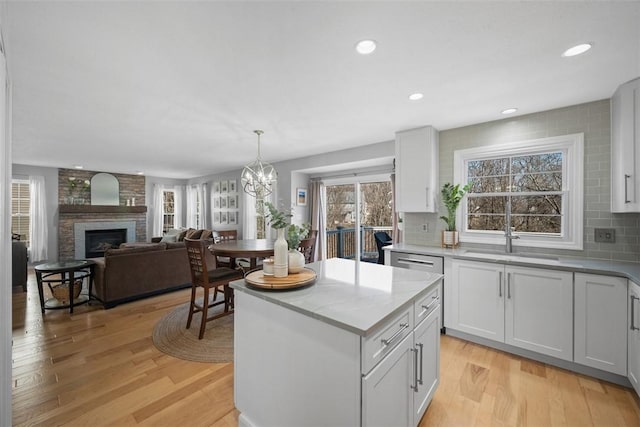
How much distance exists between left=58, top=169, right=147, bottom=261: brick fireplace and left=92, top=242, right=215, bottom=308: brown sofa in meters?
3.87

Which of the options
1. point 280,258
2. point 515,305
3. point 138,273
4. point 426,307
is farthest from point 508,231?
point 138,273

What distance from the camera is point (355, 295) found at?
4.83ft

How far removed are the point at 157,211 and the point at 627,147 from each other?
31.4 ft

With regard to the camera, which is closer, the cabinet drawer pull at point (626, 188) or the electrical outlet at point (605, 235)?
the cabinet drawer pull at point (626, 188)

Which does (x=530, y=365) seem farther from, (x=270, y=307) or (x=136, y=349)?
(x=136, y=349)

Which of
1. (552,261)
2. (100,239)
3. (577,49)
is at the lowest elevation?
(100,239)

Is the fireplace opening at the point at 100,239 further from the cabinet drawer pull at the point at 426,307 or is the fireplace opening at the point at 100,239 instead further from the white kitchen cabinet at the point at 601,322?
the white kitchen cabinet at the point at 601,322

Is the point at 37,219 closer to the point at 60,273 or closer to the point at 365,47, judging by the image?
the point at 60,273

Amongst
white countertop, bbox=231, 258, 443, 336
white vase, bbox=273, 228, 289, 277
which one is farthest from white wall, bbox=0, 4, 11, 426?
white vase, bbox=273, 228, 289, 277

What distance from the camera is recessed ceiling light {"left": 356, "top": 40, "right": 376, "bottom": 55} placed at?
5.53ft

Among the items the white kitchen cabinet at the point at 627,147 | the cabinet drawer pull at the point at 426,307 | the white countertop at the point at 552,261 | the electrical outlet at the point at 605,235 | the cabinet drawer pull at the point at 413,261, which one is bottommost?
the cabinet drawer pull at the point at 426,307

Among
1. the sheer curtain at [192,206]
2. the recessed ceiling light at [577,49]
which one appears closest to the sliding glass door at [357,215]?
the recessed ceiling light at [577,49]

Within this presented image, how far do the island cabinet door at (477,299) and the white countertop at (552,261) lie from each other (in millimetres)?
87

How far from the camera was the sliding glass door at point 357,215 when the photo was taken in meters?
5.10
